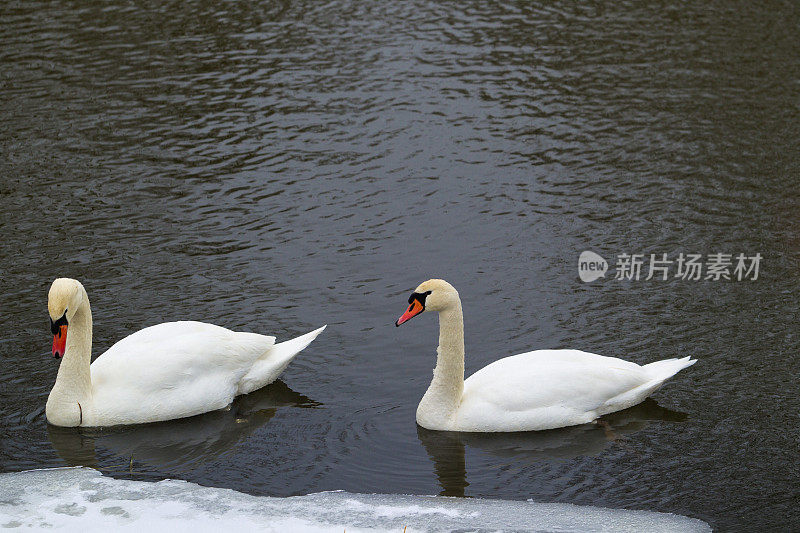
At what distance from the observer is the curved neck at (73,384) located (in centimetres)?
968

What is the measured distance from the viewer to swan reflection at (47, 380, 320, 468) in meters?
9.38

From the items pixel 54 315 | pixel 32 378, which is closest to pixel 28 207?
pixel 32 378

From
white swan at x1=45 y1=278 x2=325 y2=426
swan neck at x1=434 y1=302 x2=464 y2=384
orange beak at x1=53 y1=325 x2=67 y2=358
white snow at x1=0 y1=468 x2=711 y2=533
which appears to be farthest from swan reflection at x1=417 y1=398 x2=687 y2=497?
orange beak at x1=53 y1=325 x2=67 y2=358

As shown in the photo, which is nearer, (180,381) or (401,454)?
(401,454)

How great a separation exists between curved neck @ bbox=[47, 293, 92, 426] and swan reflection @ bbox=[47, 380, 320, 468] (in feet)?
0.46

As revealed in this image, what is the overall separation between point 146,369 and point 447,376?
2.55 metres

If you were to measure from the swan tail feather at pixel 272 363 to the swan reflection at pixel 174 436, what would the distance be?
6.7 inches

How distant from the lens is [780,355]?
10422 millimetres

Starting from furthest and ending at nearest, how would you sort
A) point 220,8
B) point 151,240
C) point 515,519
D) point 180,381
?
point 220,8 < point 151,240 < point 180,381 < point 515,519

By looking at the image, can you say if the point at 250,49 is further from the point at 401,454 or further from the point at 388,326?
the point at 401,454

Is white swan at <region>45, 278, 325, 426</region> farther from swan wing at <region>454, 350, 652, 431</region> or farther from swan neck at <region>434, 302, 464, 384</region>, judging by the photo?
swan wing at <region>454, 350, 652, 431</region>

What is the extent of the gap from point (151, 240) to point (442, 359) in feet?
16.7

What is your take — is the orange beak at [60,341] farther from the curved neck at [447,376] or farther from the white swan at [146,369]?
the curved neck at [447,376]

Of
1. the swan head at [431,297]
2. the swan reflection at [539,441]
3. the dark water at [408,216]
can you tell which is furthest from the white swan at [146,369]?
the swan reflection at [539,441]
